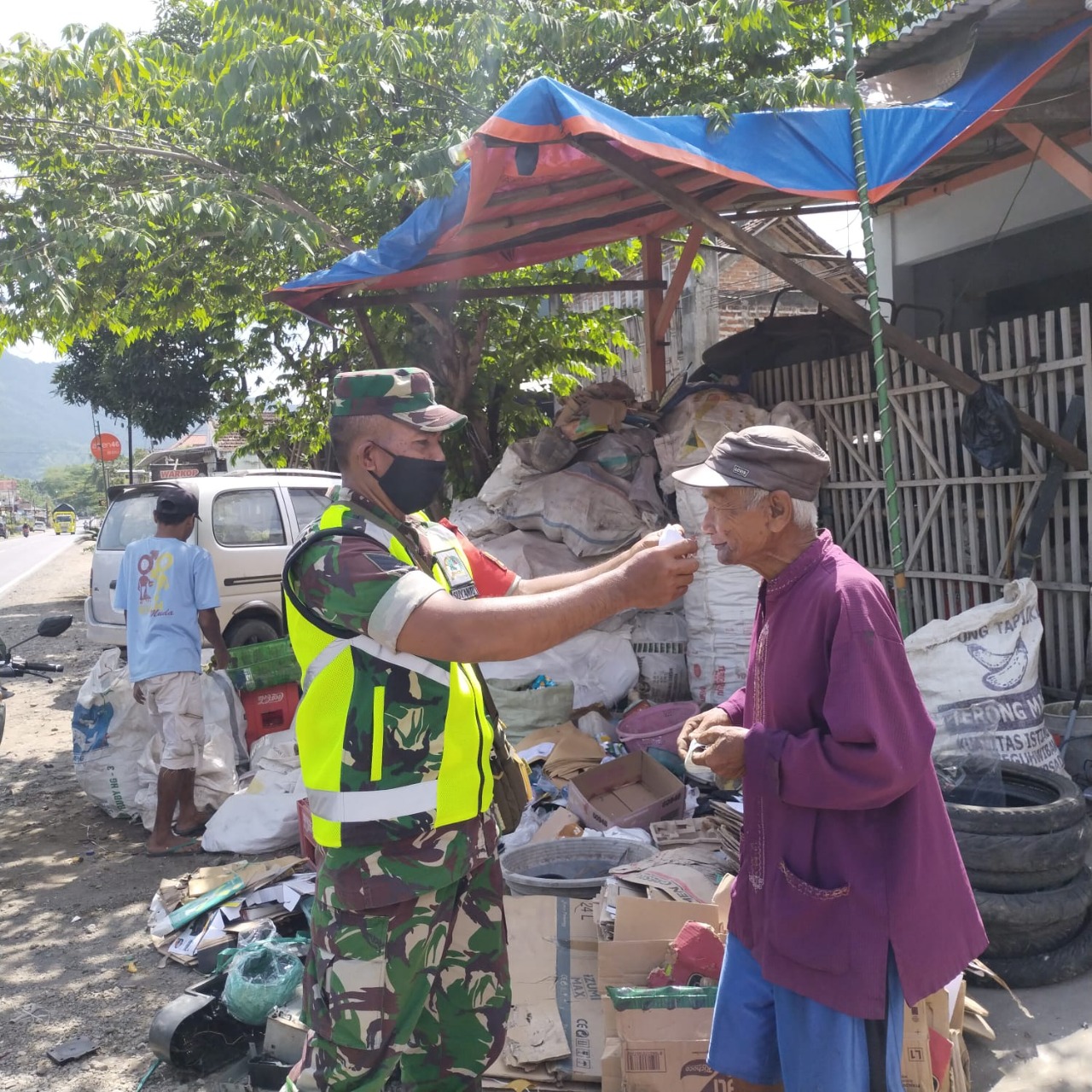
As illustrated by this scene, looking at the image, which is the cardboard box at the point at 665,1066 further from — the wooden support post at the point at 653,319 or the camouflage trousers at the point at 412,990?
the wooden support post at the point at 653,319

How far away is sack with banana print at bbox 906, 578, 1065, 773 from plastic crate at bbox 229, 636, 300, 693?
389 centimetres

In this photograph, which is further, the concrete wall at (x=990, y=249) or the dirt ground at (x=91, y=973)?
the concrete wall at (x=990, y=249)

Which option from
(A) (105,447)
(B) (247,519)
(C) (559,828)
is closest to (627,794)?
(C) (559,828)

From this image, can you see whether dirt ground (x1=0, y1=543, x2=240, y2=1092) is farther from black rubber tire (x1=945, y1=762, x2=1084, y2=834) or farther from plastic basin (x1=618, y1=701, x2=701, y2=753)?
black rubber tire (x1=945, y1=762, x2=1084, y2=834)

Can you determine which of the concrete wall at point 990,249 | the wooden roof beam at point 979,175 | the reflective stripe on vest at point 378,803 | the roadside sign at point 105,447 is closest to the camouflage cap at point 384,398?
the reflective stripe on vest at point 378,803

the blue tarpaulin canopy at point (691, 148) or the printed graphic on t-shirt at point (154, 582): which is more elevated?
the blue tarpaulin canopy at point (691, 148)

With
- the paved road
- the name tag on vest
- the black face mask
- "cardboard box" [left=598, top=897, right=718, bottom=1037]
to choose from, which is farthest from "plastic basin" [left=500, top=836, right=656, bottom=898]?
the paved road

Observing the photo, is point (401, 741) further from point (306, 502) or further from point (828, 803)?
point (306, 502)

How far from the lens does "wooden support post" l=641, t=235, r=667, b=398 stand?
8.05 meters

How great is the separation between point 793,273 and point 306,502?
19.9 feet

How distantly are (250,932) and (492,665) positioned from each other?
245cm

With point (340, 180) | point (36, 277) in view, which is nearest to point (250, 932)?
point (36, 277)

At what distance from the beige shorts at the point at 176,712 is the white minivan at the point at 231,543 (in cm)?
289

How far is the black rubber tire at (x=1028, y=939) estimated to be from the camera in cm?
335
